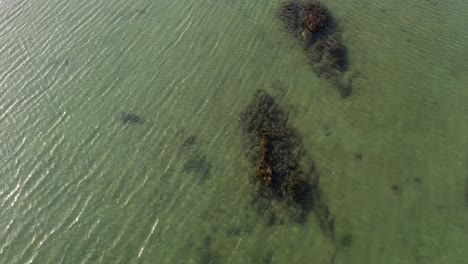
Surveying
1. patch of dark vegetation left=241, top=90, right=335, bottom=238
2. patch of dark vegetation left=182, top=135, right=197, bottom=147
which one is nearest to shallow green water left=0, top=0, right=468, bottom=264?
patch of dark vegetation left=182, top=135, right=197, bottom=147

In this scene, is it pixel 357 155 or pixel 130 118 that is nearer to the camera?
pixel 357 155

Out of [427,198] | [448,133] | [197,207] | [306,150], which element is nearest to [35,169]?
[197,207]

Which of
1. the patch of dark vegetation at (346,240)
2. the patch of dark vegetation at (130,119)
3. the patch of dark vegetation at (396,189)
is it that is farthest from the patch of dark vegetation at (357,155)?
the patch of dark vegetation at (130,119)

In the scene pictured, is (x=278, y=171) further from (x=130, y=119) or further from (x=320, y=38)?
(x=320, y=38)

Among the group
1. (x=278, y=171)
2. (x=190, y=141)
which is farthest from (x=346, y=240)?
(x=190, y=141)

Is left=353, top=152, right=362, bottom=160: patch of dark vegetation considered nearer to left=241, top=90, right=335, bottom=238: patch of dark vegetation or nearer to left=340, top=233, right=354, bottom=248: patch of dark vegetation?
left=241, top=90, right=335, bottom=238: patch of dark vegetation

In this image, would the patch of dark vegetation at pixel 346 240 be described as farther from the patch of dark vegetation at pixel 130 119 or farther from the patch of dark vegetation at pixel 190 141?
the patch of dark vegetation at pixel 130 119

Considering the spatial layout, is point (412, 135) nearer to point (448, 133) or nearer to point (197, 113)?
point (448, 133)
